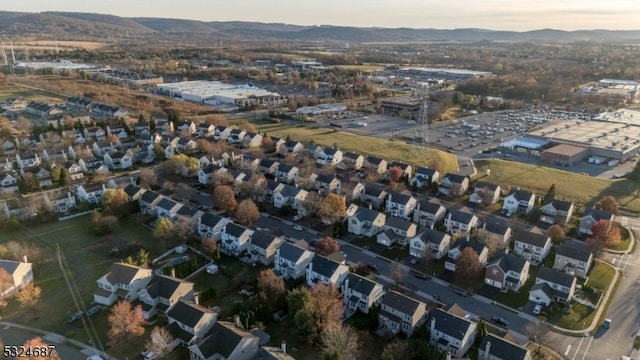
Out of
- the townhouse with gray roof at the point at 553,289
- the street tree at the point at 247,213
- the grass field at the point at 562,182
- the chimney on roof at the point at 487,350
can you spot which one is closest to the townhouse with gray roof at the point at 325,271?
the street tree at the point at 247,213

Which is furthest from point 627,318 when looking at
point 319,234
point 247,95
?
point 247,95

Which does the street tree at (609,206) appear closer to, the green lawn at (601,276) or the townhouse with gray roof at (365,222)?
the green lawn at (601,276)

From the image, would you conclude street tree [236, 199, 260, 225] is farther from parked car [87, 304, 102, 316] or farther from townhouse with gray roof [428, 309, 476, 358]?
townhouse with gray roof [428, 309, 476, 358]

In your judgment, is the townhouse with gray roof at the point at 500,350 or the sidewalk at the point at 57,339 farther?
the sidewalk at the point at 57,339

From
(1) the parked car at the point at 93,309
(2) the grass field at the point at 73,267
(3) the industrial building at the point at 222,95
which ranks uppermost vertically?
(1) the parked car at the point at 93,309

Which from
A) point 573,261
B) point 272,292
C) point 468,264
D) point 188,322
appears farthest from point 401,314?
point 573,261

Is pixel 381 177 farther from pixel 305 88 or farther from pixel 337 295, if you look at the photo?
pixel 305 88
